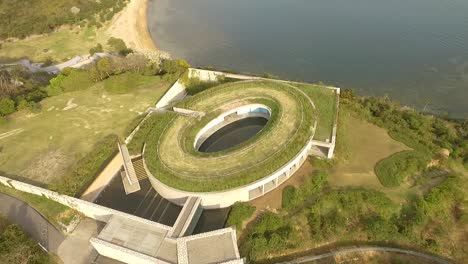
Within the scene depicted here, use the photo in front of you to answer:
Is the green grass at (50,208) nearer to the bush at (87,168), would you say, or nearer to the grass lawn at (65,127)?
the bush at (87,168)

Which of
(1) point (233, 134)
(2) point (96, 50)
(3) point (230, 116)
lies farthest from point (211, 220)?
(2) point (96, 50)

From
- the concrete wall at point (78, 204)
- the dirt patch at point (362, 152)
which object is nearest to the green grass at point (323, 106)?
the dirt patch at point (362, 152)

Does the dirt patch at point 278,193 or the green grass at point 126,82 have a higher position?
the green grass at point 126,82

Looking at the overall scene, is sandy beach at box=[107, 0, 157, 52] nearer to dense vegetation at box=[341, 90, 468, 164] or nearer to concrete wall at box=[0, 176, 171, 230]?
concrete wall at box=[0, 176, 171, 230]

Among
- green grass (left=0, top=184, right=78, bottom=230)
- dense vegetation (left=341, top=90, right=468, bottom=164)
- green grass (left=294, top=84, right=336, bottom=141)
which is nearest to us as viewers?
green grass (left=0, top=184, right=78, bottom=230)

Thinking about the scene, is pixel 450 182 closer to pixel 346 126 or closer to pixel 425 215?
pixel 425 215

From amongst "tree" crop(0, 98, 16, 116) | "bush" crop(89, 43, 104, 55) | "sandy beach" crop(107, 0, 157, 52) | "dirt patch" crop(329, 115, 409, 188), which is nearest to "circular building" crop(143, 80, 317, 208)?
"dirt patch" crop(329, 115, 409, 188)
